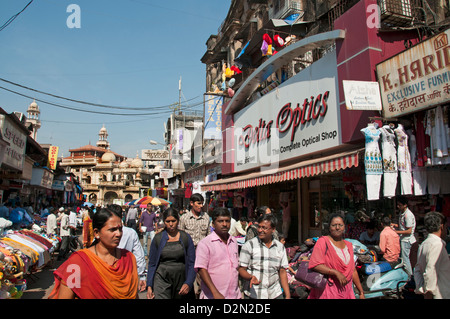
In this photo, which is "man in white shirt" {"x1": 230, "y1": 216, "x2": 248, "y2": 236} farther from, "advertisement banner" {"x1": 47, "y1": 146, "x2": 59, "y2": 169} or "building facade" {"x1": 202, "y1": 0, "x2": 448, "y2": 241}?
Answer: "advertisement banner" {"x1": 47, "y1": 146, "x2": 59, "y2": 169}

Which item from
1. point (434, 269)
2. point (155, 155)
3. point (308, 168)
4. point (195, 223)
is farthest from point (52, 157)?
point (155, 155)

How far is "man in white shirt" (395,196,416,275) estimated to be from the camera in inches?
258

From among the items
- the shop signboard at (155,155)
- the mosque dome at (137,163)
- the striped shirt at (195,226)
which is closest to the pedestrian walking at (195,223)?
the striped shirt at (195,226)

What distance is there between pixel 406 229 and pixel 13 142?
1115 centimetres

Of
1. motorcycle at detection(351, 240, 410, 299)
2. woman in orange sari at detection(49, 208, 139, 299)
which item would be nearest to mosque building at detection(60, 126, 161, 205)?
motorcycle at detection(351, 240, 410, 299)

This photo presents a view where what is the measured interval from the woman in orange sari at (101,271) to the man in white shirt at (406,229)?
18.4 ft

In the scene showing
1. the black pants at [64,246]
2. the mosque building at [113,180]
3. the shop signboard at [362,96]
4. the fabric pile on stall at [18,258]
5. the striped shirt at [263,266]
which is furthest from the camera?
the mosque building at [113,180]

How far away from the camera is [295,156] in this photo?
10.8m

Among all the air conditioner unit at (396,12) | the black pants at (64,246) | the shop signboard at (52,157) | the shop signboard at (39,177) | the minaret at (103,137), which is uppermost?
the minaret at (103,137)

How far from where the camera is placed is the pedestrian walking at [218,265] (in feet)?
11.9

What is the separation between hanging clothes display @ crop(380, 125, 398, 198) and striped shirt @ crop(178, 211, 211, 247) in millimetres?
3684

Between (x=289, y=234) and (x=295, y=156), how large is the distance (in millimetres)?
3849

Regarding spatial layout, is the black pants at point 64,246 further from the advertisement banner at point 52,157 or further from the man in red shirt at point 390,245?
the man in red shirt at point 390,245
